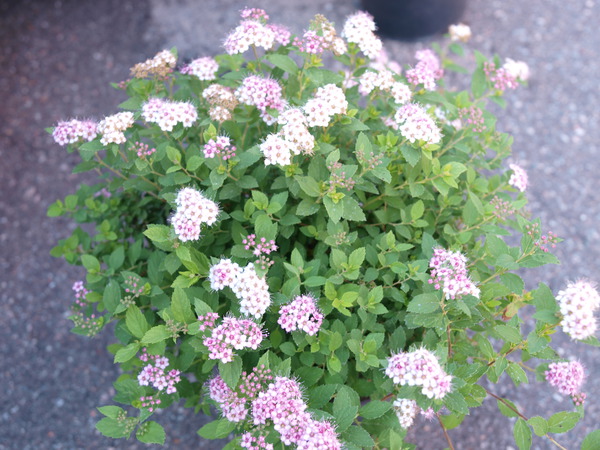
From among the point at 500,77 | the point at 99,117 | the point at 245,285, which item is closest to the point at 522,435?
the point at 245,285

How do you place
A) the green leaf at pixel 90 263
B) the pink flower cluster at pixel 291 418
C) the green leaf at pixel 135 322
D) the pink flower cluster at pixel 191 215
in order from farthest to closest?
the green leaf at pixel 90 263 < the green leaf at pixel 135 322 < the pink flower cluster at pixel 191 215 < the pink flower cluster at pixel 291 418

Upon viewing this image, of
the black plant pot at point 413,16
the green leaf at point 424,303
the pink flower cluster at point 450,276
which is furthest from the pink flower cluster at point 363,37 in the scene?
the black plant pot at point 413,16

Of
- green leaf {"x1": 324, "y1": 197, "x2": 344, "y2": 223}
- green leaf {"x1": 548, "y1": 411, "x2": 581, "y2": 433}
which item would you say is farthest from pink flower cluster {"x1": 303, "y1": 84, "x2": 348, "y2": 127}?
green leaf {"x1": 548, "y1": 411, "x2": 581, "y2": 433}

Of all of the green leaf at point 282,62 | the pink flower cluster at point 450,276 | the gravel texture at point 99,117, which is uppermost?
the green leaf at point 282,62

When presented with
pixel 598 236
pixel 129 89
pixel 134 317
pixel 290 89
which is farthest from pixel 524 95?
pixel 134 317

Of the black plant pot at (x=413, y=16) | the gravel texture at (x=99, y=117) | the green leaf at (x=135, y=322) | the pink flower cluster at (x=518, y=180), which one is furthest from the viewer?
the black plant pot at (x=413, y=16)

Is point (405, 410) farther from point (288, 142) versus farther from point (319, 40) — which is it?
point (319, 40)

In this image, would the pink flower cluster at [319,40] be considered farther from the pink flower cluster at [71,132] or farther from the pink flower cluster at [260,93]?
the pink flower cluster at [71,132]
